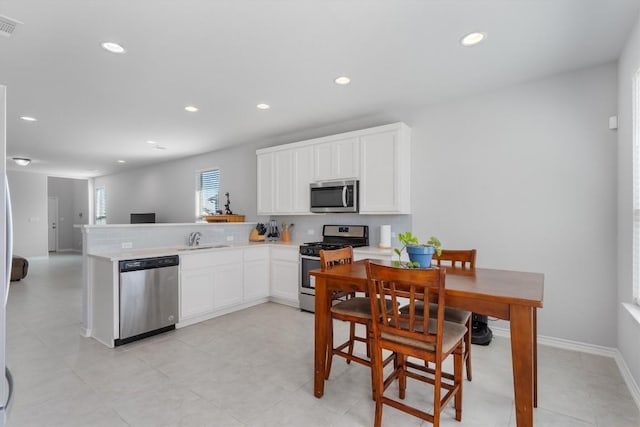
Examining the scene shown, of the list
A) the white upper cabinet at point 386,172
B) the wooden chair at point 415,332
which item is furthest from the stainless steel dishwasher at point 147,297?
the wooden chair at point 415,332

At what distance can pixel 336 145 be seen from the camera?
14.0 feet

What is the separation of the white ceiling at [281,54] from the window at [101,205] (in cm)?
648

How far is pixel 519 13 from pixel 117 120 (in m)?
4.84

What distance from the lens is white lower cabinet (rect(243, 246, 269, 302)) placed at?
4430 mm

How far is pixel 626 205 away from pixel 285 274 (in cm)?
367

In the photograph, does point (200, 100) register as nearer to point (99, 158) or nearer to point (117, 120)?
point (117, 120)

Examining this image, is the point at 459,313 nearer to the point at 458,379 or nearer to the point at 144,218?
the point at 458,379

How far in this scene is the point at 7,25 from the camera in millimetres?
2232

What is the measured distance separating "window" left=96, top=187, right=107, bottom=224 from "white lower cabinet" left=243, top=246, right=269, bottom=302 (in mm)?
8008

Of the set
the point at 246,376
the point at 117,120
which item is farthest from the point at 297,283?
the point at 117,120

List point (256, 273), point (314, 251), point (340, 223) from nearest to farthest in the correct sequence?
point (314, 251)
point (256, 273)
point (340, 223)

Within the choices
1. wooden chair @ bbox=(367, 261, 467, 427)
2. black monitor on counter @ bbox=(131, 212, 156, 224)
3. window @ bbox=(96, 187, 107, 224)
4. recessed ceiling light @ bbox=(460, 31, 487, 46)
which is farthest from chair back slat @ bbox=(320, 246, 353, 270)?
window @ bbox=(96, 187, 107, 224)

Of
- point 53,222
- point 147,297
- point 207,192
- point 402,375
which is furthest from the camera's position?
point 53,222

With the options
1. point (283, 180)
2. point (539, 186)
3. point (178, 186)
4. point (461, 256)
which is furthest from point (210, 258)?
point (178, 186)
